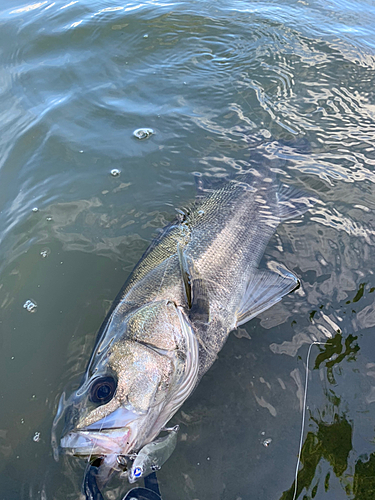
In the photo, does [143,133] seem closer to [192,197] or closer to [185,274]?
[192,197]

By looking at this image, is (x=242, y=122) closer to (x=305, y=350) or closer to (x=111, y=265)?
(x=111, y=265)

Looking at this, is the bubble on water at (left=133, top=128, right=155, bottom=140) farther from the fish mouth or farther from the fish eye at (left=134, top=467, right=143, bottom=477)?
the fish eye at (left=134, top=467, right=143, bottom=477)

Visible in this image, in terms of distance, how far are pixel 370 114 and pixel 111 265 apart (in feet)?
13.5

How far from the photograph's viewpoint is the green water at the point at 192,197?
9.11ft

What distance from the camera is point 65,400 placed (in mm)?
2951

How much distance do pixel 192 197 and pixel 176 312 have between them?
1805mm

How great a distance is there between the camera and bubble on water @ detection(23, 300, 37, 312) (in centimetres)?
364

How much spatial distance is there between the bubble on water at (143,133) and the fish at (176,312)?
1.50 meters

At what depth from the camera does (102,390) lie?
8.38ft

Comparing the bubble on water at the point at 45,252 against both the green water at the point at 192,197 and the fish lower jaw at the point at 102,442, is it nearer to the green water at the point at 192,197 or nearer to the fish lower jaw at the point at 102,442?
the green water at the point at 192,197

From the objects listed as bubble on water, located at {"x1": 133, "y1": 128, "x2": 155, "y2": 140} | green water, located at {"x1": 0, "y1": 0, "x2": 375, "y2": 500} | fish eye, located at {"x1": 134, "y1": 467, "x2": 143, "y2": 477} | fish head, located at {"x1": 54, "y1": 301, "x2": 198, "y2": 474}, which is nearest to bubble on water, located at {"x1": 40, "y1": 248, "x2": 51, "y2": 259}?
green water, located at {"x1": 0, "y1": 0, "x2": 375, "y2": 500}

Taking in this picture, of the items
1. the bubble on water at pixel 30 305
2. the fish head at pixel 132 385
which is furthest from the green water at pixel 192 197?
the fish head at pixel 132 385

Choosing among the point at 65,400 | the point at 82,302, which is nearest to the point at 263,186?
the point at 82,302

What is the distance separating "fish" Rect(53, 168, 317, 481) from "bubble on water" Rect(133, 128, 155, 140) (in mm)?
1500
